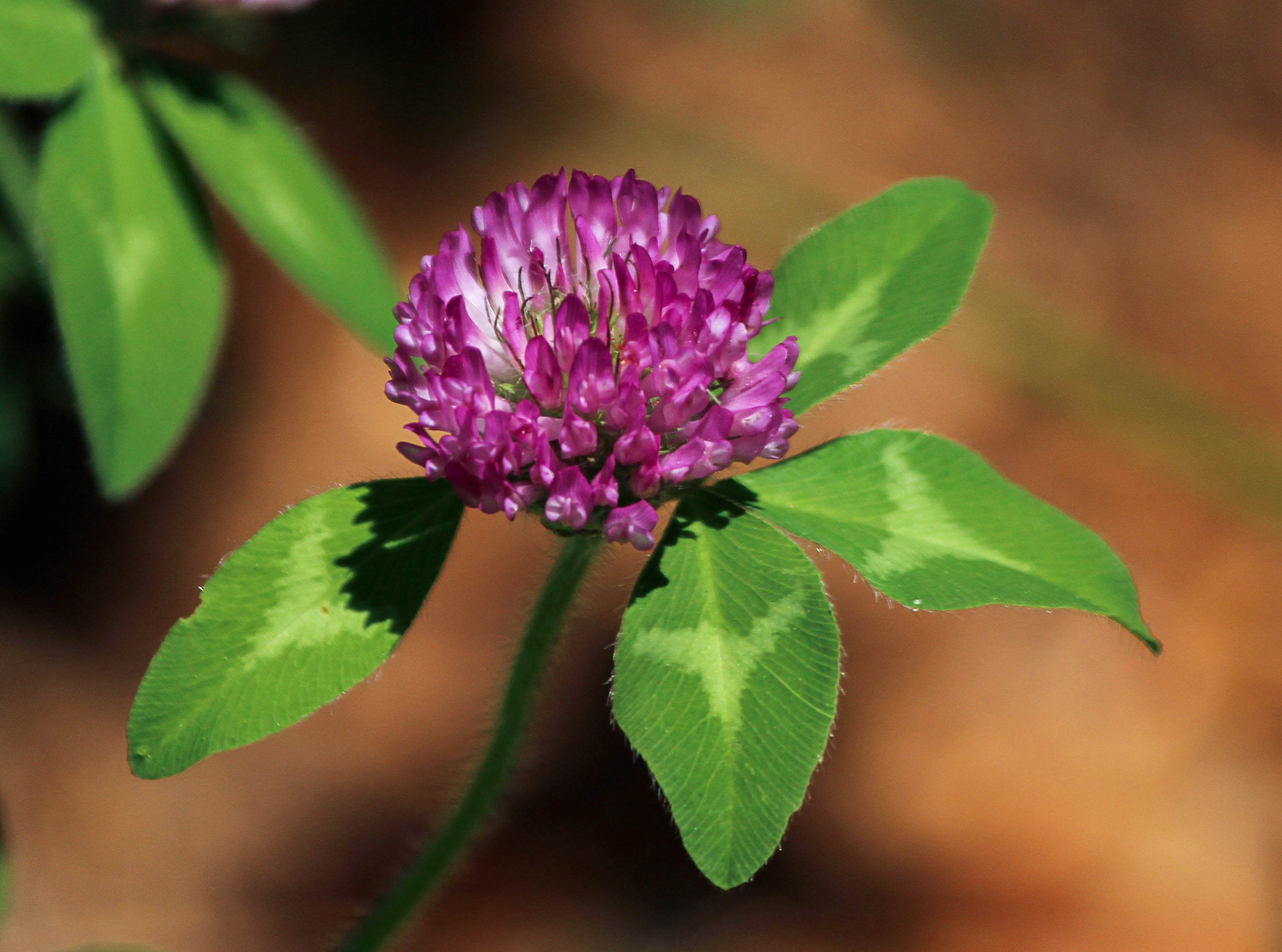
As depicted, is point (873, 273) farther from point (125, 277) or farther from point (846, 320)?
point (125, 277)

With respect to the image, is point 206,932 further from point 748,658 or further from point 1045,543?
point 1045,543

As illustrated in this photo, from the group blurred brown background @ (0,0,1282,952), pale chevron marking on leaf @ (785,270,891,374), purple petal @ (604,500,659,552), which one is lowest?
blurred brown background @ (0,0,1282,952)

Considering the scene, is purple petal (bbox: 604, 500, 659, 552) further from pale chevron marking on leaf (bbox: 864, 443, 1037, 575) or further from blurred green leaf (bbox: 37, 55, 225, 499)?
blurred green leaf (bbox: 37, 55, 225, 499)

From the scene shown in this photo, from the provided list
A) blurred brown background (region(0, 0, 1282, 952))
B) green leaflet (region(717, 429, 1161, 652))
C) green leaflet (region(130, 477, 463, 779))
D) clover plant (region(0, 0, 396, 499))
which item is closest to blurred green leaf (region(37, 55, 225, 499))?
clover plant (region(0, 0, 396, 499))

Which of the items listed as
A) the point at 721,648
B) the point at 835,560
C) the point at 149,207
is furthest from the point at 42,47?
the point at 835,560

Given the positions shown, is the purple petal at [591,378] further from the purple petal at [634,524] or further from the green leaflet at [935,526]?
the green leaflet at [935,526]

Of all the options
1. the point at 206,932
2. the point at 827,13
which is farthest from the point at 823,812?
the point at 827,13
